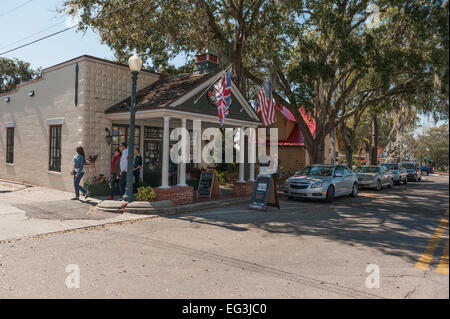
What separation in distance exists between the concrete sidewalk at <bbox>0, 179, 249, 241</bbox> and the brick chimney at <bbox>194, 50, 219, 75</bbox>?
5.52 meters

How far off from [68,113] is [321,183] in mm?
10287

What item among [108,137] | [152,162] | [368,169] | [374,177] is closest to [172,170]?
[152,162]

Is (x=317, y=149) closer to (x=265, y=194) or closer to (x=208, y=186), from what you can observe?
(x=208, y=186)

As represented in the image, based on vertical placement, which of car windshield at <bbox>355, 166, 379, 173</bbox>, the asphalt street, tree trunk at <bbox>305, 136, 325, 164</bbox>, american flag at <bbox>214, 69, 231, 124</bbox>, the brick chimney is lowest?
the asphalt street

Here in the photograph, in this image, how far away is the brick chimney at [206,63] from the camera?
14266 millimetres

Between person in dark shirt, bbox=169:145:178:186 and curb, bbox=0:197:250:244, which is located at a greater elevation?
person in dark shirt, bbox=169:145:178:186

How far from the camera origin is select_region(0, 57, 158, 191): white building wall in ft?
42.9

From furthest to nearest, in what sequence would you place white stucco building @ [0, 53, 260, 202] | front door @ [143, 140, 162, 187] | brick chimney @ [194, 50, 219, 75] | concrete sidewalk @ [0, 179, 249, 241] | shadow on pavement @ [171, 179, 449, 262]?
front door @ [143, 140, 162, 187] < brick chimney @ [194, 50, 219, 75] < white stucco building @ [0, 53, 260, 202] < concrete sidewalk @ [0, 179, 249, 241] < shadow on pavement @ [171, 179, 449, 262]

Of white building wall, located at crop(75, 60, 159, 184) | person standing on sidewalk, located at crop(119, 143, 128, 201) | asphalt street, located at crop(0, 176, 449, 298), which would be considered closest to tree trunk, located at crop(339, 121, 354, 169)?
asphalt street, located at crop(0, 176, 449, 298)

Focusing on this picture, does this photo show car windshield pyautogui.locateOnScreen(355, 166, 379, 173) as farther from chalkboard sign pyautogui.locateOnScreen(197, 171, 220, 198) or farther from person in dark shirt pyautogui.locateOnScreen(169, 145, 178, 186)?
person in dark shirt pyautogui.locateOnScreen(169, 145, 178, 186)

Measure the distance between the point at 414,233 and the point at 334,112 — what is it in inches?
453

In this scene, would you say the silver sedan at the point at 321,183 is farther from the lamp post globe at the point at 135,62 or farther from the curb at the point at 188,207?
the lamp post globe at the point at 135,62

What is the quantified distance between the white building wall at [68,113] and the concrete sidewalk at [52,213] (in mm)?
1494
